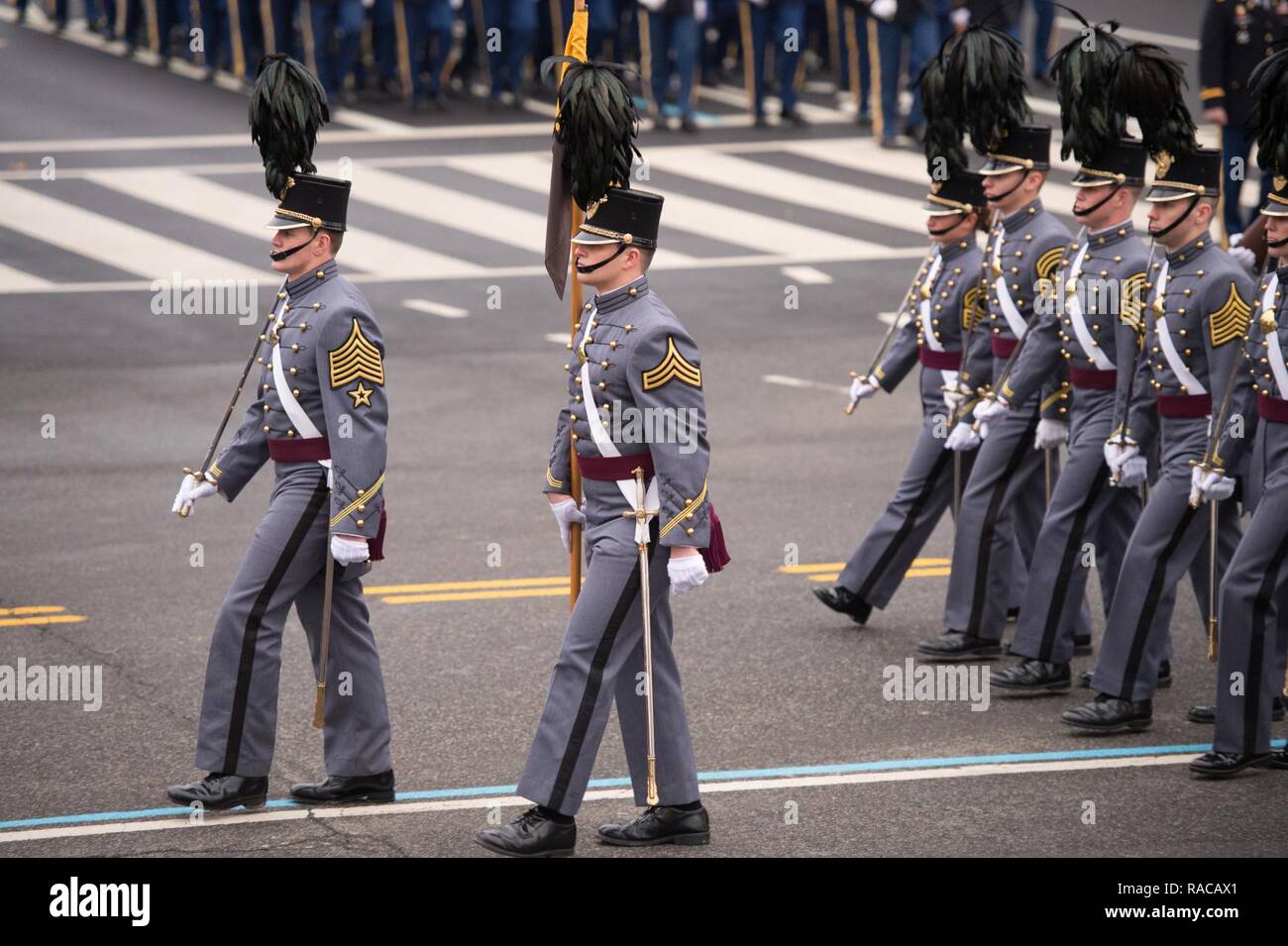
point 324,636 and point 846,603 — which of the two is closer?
point 324,636

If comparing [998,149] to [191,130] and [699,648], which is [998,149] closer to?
[699,648]

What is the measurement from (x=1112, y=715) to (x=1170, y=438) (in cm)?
115

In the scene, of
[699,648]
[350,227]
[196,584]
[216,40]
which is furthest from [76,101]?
[699,648]

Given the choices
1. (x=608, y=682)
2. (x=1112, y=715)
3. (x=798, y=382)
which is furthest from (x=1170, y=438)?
(x=798, y=382)

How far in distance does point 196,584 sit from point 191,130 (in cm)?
1345

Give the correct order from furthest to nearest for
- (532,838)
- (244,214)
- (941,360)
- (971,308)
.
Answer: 1. (244,214)
2. (941,360)
3. (971,308)
4. (532,838)

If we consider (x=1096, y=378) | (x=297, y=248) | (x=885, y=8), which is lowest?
(x=1096, y=378)

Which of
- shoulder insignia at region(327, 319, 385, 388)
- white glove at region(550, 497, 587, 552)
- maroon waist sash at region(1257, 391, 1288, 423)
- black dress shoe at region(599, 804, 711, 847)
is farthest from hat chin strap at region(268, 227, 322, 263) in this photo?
maroon waist sash at region(1257, 391, 1288, 423)

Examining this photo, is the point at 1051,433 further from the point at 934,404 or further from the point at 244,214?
the point at 244,214

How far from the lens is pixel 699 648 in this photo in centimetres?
995

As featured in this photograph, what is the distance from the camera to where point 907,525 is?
33.8ft

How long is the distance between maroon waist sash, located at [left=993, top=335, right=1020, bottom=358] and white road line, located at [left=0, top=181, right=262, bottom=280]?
9.56m

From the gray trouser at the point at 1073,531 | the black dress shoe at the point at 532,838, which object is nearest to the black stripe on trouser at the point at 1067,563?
the gray trouser at the point at 1073,531

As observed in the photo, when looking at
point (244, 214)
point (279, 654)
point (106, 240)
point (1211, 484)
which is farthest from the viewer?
point (244, 214)
